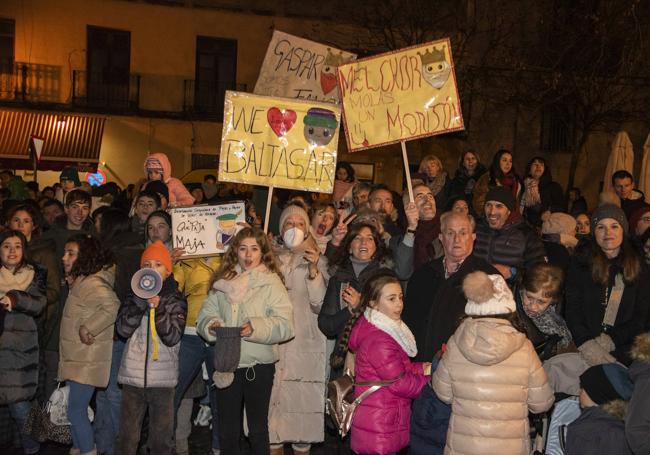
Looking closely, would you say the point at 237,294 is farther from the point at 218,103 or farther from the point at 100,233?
the point at 218,103

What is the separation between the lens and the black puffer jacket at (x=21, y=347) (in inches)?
262

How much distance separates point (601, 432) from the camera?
Result: 4.21m

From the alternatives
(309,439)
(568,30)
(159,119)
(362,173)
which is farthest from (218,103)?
(309,439)

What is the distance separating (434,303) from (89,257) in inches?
113

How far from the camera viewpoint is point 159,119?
1047 inches

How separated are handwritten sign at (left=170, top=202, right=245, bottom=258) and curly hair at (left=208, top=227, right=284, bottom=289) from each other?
0.78m

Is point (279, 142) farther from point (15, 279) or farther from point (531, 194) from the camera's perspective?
point (531, 194)

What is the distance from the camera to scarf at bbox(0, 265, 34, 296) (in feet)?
22.1

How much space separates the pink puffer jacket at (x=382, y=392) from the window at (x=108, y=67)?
22505 mm

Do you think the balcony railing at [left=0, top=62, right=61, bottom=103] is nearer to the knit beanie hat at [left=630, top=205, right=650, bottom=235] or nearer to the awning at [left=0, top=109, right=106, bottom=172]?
the awning at [left=0, top=109, right=106, bottom=172]

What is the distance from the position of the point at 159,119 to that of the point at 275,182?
66.0 feet

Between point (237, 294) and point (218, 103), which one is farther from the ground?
point (218, 103)

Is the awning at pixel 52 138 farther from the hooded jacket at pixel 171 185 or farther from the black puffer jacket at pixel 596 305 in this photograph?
the black puffer jacket at pixel 596 305

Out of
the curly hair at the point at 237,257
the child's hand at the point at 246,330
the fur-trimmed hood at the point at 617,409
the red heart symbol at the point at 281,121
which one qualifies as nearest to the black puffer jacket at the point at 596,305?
the fur-trimmed hood at the point at 617,409
